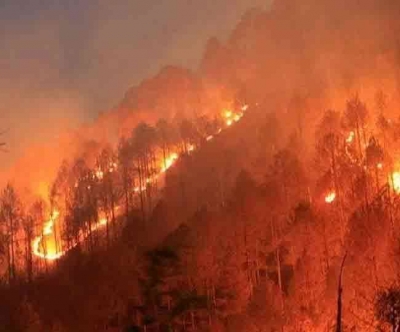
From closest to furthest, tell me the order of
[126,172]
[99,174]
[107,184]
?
[126,172] < [107,184] < [99,174]

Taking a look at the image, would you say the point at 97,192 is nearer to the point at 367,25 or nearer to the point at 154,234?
the point at 154,234

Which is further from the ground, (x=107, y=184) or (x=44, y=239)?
(x=107, y=184)

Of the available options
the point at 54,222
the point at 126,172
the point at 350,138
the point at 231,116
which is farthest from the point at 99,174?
the point at 350,138

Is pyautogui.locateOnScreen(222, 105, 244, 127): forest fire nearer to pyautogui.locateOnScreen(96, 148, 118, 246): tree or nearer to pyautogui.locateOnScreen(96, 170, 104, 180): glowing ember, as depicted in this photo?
pyautogui.locateOnScreen(96, 148, 118, 246): tree

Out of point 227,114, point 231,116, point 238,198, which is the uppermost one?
point 227,114

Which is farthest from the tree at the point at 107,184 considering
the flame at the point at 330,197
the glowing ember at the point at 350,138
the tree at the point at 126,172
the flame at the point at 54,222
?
the flame at the point at 330,197

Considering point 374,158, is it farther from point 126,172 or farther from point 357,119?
point 126,172

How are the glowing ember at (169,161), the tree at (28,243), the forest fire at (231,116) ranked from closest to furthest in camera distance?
the tree at (28,243) < the glowing ember at (169,161) < the forest fire at (231,116)

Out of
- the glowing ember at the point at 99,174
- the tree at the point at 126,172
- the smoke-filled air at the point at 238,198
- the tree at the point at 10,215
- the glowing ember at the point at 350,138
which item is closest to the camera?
the smoke-filled air at the point at 238,198

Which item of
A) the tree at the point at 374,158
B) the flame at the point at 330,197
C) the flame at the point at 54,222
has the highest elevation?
the flame at the point at 54,222

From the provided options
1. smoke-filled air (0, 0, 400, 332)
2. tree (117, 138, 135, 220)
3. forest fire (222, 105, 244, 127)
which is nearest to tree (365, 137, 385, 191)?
smoke-filled air (0, 0, 400, 332)

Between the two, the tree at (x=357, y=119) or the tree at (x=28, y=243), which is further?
the tree at (x=28, y=243)

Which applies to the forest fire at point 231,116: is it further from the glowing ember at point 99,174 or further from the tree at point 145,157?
the glowing ember at point 99,174

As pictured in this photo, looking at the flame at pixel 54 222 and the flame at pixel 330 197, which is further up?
the flame at pixel 54 222
